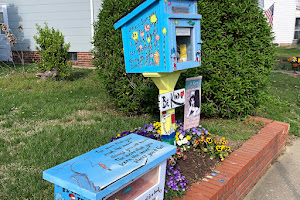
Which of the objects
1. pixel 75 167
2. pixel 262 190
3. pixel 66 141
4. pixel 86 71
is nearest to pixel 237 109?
pixel 262 190

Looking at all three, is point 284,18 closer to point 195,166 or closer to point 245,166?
point 245,166

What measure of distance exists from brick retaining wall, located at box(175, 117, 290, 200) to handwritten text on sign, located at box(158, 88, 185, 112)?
814 millimetres

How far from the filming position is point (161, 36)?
7.93 feet

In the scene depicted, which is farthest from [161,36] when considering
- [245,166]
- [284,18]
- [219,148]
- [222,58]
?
[284,18]

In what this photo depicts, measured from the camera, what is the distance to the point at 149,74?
2.68m

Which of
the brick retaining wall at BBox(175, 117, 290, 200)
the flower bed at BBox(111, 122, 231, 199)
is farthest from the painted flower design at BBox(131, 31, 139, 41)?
the brick retaining wall at BBox(175, 117, 290, 200)

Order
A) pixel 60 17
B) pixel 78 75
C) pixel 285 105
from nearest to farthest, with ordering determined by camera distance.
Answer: pixel 285 105 < pixel 78 75 < pixel 60 17

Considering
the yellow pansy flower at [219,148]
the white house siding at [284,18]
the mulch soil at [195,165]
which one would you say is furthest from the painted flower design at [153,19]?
the white house siding at [284,18]

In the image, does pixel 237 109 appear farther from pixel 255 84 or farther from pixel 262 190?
pixel 262 190

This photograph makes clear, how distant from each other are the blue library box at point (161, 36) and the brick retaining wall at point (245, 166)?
1.17 metres

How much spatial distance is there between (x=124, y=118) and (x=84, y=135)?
983 millimetres

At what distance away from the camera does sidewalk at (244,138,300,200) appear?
3416 mm

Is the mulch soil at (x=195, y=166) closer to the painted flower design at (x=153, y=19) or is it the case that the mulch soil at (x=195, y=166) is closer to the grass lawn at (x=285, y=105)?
the painted flower design at (x=153, y=19)

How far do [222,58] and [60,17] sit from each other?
8843 millimetres
